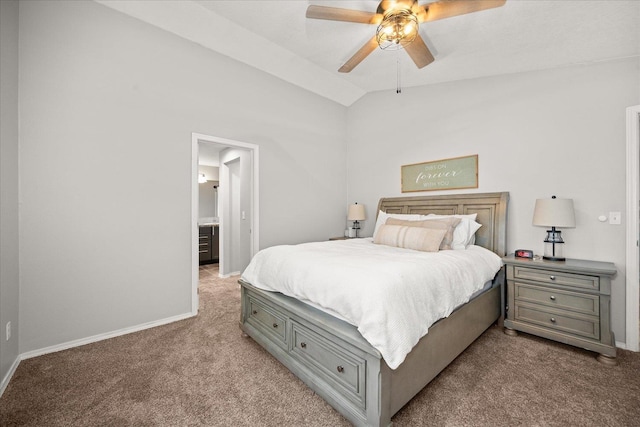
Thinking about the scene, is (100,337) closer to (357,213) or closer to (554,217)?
(357,213)

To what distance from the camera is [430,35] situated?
251cm

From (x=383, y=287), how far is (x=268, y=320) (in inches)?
46.5

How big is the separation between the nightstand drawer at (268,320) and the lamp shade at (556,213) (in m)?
2.53

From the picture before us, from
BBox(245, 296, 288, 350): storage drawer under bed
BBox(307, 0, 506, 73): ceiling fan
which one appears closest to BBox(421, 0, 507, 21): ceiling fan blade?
BBox(307, 0, 506, 73): ceiling fan

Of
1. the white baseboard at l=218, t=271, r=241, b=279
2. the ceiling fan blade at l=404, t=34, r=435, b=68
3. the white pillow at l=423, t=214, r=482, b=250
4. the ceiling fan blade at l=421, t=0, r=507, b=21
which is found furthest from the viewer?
the white baseboard at l=218, t=271, r=241, b=279

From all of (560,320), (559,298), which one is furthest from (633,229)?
(560,320)

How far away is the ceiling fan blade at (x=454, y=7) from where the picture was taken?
1.72 metres

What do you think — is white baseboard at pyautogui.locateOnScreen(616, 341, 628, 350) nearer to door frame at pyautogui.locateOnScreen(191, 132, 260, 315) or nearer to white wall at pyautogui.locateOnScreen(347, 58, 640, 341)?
white wall at pyautogui.locateOnScreen(347, 58, 640, 341)

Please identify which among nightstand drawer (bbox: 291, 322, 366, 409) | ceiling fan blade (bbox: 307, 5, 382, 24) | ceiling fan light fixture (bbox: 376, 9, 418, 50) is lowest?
nightstand drawer (bbox: 291, 322, 366, 409)

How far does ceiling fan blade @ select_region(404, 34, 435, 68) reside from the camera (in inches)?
85.7

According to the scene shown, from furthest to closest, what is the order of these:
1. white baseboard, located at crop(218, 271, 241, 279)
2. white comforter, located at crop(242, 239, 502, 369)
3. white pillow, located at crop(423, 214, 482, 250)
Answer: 1. white baseboard, located at crop(218, 271, 241, 279)
2. white pillow, located at crop(423, 214, 482, 250)
3. white comforter, located at crop(242, 239, 502, 369)

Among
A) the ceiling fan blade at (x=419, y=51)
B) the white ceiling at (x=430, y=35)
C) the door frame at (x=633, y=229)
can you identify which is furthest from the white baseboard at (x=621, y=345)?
the ceiling fan blade at (x=419, y=51)

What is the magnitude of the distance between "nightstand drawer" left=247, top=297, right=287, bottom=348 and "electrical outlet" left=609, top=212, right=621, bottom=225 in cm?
302

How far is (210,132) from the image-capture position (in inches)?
127
